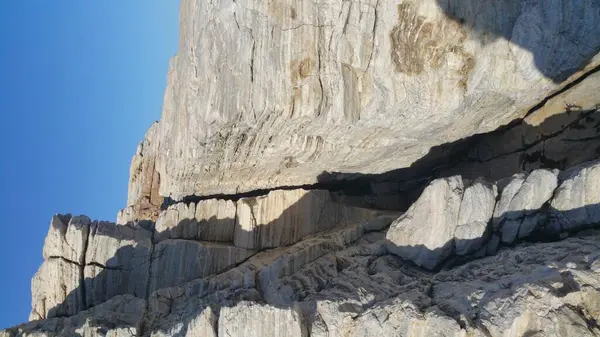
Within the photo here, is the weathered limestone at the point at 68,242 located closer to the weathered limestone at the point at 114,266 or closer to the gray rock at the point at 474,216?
the weathered limestone at the point at 114,266

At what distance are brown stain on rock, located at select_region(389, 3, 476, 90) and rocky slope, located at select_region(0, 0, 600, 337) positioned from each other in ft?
0.13

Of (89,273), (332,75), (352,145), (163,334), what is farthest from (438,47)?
(89,273)

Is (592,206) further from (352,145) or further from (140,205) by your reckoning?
(140,205)

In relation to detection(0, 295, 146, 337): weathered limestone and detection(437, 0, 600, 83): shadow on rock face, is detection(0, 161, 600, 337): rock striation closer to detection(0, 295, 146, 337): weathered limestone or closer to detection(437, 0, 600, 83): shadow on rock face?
detection(0, 295, 146, 337): weathered limestone

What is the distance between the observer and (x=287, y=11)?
590 inches

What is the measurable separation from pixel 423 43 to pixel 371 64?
5.18 ft

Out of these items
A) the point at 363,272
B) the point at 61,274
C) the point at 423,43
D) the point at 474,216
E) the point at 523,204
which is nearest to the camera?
the point at 523,204

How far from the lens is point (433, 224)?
14.0 metres

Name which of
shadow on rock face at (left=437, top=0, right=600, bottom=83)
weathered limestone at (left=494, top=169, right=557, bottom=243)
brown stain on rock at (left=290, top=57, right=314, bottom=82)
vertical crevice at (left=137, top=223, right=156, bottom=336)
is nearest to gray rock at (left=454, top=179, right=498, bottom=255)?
weathered limestone at (left=494, top=169, right=557, bottom=243)

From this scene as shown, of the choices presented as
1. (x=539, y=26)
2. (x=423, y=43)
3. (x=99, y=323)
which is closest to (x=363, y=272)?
(x=423, y=43)

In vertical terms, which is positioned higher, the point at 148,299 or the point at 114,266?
the point at 114,266

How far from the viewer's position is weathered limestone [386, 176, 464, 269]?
1383 centimetres

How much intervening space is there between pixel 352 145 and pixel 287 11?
4.97 meters

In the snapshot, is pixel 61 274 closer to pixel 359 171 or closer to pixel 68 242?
pixel 68 242
